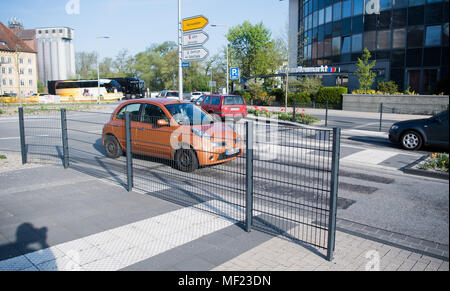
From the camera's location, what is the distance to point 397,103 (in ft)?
87.3

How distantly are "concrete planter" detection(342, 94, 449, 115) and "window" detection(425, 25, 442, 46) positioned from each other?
8148 millimetres

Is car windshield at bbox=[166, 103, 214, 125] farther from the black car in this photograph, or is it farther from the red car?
the red car

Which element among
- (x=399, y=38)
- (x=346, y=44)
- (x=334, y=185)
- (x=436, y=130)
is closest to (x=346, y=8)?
(x=346, y=44)

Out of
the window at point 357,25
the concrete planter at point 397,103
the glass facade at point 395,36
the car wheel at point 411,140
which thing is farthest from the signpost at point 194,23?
the window at point 357,25

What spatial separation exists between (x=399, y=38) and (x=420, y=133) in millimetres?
25401

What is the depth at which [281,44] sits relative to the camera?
33.2 m

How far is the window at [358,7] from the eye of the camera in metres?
35.0

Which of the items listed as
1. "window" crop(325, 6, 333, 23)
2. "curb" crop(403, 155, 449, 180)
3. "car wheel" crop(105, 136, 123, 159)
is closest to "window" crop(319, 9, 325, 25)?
"window" crop(325, 6, 333, 23)

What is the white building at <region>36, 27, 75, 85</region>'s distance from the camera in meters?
140

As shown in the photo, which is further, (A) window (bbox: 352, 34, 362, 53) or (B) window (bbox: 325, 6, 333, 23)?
(B) window (bbox: 325, 6, 333, 23)

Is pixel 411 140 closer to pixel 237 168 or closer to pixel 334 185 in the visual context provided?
pixel 237 168

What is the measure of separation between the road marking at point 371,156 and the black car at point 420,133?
2.96ft
